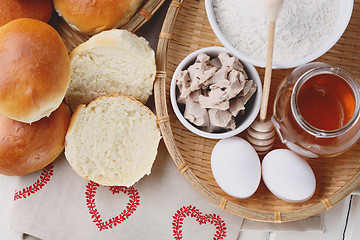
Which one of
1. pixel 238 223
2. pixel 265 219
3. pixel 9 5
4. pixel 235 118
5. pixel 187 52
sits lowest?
pixel 238 223

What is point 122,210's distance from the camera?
1044 mm

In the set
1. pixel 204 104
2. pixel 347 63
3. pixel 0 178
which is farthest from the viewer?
pixel 0 178

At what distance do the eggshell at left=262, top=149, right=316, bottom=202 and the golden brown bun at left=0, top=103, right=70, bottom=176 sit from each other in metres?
0.53

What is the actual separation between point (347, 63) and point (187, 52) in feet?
1.38

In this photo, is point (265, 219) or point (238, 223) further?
point (238, 223)

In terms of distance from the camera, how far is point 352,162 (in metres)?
0.93

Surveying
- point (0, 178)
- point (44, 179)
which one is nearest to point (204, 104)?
point (44, 179)

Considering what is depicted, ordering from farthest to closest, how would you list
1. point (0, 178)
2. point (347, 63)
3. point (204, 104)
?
point (0, 178) < point (347, 63) < point (204, 104)

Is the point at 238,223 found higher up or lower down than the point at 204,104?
lower down

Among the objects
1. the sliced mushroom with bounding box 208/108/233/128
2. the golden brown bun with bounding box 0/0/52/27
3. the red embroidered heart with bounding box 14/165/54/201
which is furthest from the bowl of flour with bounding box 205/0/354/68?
the red embroidered heart with bounding box 14/165/54/201

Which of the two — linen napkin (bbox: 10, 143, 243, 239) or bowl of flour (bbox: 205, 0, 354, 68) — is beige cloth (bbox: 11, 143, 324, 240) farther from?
bowl of flour (bbox: 205, 0, 354, 68)

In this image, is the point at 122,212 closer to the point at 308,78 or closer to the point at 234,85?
the point at 234,85

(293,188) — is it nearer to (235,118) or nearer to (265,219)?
(265,219)

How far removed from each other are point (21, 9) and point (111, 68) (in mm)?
261
